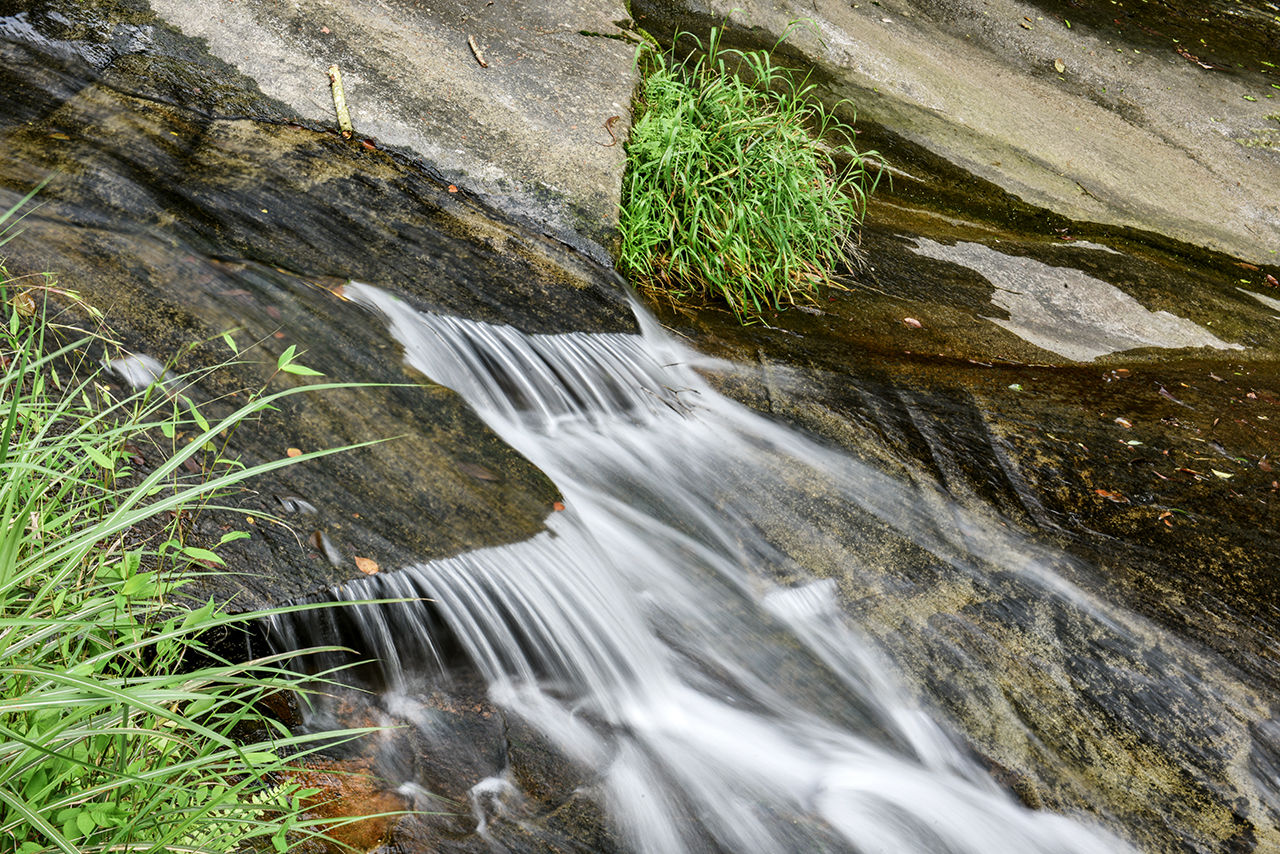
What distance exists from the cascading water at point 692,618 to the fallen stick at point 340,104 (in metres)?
1.18

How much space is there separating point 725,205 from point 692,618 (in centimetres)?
256

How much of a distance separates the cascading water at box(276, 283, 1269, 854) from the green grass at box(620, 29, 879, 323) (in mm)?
788

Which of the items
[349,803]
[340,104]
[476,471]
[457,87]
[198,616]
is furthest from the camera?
[457,87]

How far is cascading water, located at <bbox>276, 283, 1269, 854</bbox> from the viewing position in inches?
108

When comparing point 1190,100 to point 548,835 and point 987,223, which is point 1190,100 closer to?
point 987,223

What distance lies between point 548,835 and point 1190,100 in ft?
28.9

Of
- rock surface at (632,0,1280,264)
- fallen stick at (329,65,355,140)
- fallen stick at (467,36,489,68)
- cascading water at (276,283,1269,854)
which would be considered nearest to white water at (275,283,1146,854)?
cascading water at (276,283,1269,854)

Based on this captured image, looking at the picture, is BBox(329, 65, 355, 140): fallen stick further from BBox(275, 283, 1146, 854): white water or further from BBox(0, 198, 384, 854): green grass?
BBox(0, 198, 384, 854): green grass

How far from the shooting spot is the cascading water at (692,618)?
108 inches

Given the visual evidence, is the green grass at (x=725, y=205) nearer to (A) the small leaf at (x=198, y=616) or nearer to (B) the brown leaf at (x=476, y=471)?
(B) the brown leaf at (x=476, y=471)

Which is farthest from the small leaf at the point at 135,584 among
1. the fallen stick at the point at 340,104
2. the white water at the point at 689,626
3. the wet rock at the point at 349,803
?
the fallen stick at the point at 340,104

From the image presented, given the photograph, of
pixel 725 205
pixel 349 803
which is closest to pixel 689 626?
pixel 349 803

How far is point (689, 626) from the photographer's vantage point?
325cm

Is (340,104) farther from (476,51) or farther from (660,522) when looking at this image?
(660,522)
